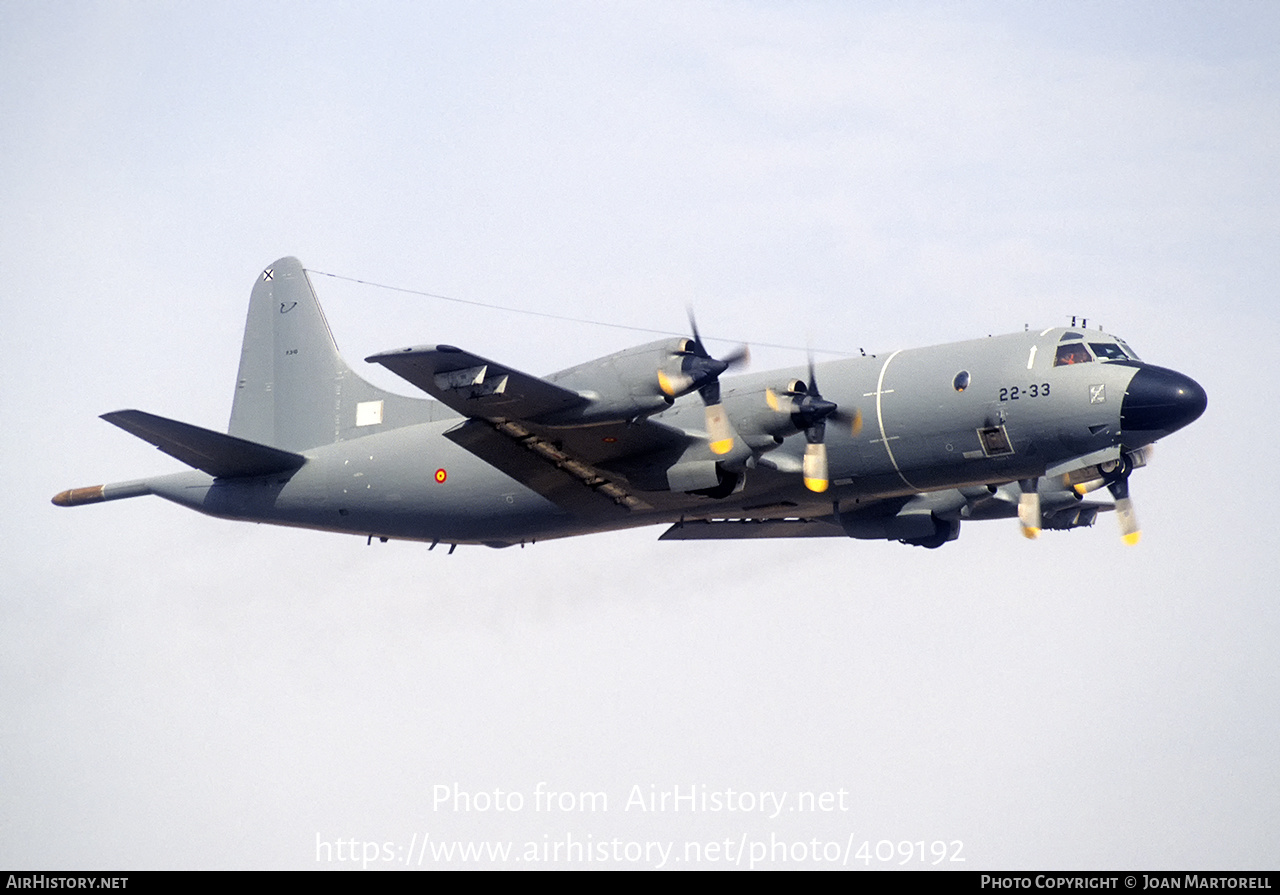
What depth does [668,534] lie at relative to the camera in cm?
3256

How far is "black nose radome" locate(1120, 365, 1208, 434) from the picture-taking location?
26.5m

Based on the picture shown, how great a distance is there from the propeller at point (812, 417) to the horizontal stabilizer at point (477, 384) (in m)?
3.80

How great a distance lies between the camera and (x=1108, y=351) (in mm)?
27453

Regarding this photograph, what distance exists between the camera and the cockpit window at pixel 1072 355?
89.4 feet

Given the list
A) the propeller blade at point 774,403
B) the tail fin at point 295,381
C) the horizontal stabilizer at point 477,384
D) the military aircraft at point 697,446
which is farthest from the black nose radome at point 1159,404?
the tail fin at point 295,381

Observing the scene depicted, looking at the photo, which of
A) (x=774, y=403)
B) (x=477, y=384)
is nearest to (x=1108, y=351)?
(x=774, y=403)

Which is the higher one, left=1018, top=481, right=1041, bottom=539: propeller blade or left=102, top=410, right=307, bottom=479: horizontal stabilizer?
left=102, top=410, right=307, bottom=479: horizontal stabilizer

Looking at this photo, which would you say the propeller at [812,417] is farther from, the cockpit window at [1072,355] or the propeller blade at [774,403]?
the cockpit window at [1072,355]

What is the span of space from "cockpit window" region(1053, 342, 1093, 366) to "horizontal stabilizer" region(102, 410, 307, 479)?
15.2 meters

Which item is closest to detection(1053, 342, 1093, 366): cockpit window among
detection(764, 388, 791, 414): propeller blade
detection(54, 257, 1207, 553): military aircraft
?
detection(54, 257, 1207, 553): military aircraft

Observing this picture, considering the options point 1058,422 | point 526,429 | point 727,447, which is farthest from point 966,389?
point 526,429

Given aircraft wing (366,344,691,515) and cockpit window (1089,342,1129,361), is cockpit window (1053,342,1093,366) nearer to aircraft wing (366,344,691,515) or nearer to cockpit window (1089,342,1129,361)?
cockpit window (1089,342,1129,361)
